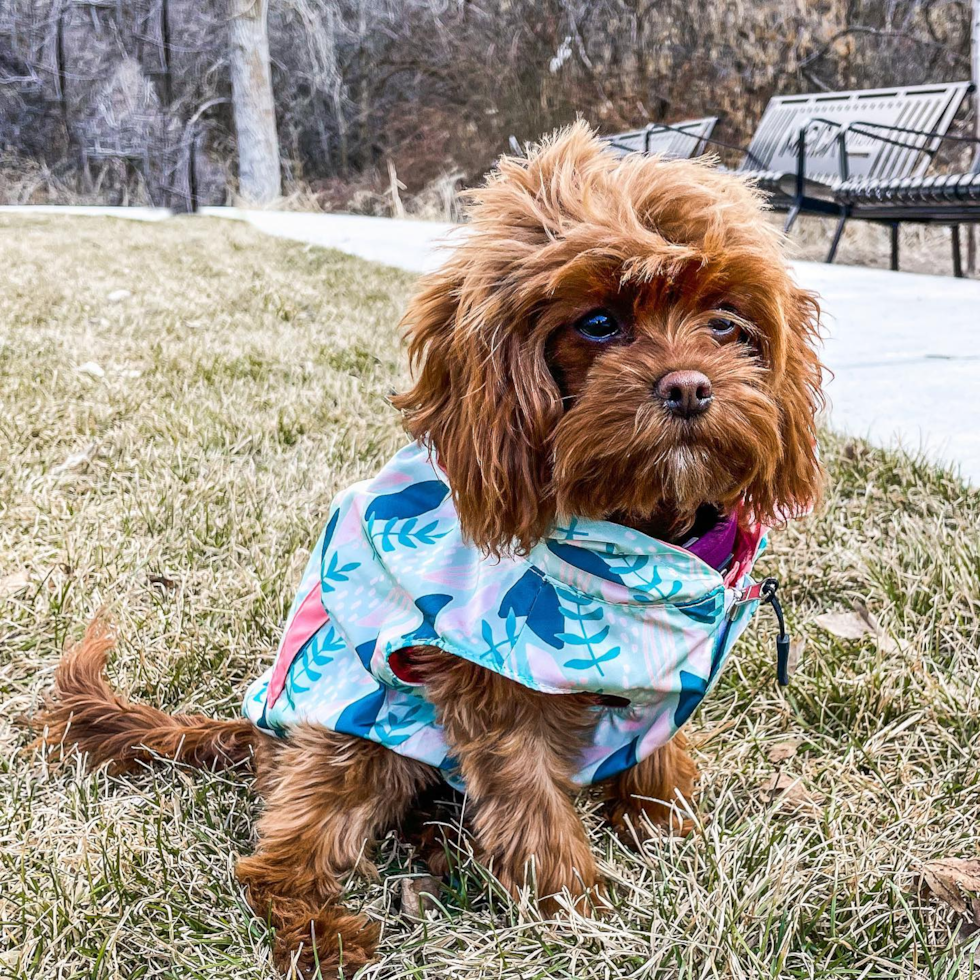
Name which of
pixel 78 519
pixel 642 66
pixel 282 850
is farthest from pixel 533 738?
pixel 642 66

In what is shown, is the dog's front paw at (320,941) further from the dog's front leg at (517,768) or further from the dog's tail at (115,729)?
the dog's tail at (115,729)

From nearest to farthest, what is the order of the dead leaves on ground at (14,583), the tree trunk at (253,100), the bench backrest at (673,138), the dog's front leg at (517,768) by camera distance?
the dog's front leg at (517,768) → the dead leaves on ground at (14,583) → the bench backrest at (673,138) → the tree trunk at (253,100)

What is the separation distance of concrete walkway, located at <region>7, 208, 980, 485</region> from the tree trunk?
15.3 meters

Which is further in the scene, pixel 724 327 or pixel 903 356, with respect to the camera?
pixel 903 356

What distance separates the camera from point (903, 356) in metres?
4.20

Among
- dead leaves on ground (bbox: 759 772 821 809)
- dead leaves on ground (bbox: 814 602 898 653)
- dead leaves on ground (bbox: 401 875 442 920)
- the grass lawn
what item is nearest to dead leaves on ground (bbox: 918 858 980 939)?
the grass lawn

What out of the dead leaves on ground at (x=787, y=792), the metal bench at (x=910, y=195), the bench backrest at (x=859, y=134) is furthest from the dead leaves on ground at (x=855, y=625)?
the bench backrest at (x=859, y=134)

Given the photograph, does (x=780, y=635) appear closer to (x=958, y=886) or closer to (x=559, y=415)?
(x=958, y=886)

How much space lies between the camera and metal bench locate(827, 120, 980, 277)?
6.41 m

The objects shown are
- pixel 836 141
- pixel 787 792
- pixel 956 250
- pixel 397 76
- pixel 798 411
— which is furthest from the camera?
pixel 397 76

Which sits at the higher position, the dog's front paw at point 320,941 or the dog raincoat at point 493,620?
the dog raincoat at point 493,620

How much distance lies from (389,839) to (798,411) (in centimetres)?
115

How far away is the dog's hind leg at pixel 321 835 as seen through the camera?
62.4 inches

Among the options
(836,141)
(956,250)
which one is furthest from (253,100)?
(956,250)
